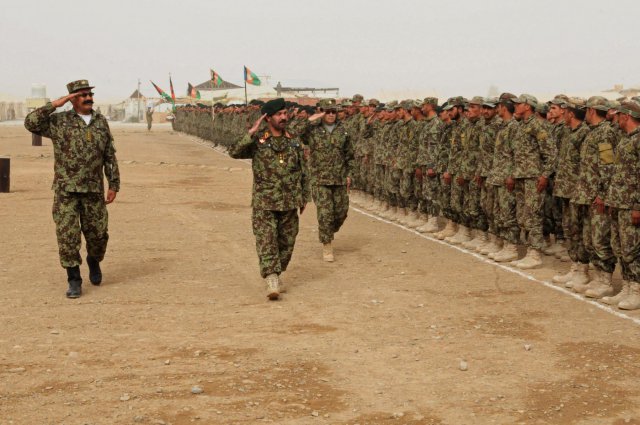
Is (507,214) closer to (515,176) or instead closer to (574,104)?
(515,176)

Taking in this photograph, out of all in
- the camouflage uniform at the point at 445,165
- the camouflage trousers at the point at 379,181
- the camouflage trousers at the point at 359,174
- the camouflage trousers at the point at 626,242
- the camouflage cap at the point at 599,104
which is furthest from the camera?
the camouflage trousers at the point at 359,174

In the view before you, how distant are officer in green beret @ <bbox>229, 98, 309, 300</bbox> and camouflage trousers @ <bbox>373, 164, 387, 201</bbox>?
22.9 ft

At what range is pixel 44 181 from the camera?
21891 millimetres

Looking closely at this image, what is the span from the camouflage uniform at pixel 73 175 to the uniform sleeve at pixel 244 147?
134 cm

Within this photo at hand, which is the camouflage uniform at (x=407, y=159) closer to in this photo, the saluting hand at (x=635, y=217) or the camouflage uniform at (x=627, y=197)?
the camouflage uniform at (x=627, y=197)

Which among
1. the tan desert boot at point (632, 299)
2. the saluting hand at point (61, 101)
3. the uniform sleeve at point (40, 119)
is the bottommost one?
the tan desert boot at point (632, 299)

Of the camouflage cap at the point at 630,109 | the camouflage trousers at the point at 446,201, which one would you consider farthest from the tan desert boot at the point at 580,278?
the camouflage trousers at the point at 446,201

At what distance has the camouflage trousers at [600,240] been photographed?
8.96 m

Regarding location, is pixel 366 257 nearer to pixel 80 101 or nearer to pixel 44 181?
pixel 80 101

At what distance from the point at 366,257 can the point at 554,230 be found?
246cm

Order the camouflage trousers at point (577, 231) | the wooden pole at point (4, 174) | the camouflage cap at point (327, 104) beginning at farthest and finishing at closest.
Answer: the wooden pole at point (4, 174)
the camouflage cap at point (327, 104)
the camouflage trousers at point (577, 231)

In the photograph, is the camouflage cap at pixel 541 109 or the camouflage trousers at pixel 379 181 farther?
the camouflage trousers at pixel 379 181

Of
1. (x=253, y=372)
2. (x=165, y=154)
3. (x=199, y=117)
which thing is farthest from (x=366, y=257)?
(x=199, y=117)

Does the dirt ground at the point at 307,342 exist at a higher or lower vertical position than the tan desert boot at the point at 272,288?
lower
